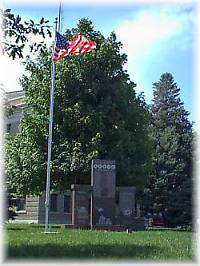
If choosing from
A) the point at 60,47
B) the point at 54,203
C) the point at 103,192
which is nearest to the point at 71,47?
the point at 60,47

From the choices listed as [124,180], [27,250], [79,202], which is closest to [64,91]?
[124,180]

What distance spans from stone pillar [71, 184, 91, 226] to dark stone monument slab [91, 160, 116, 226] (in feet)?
1.17

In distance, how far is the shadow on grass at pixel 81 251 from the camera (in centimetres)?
998

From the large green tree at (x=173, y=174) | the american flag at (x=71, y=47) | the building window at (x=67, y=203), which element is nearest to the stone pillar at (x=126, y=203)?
the american flag at (x=71, y=47)

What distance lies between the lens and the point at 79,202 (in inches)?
1002

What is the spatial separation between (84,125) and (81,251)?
2030 centimetres

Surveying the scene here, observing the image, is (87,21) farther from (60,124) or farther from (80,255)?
(80,255)

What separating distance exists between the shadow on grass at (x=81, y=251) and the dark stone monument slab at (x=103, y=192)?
13.3 m

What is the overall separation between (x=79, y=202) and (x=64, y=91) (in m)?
8.97

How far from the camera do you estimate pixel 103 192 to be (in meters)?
25.8

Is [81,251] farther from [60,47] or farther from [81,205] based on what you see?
[60,47]

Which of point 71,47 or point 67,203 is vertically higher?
point 71,47

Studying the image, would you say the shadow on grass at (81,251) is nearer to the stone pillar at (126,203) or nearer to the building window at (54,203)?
the stone pillar at (126,203)

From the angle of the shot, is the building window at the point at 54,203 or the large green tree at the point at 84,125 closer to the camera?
the large green tree at the point at 84,125
